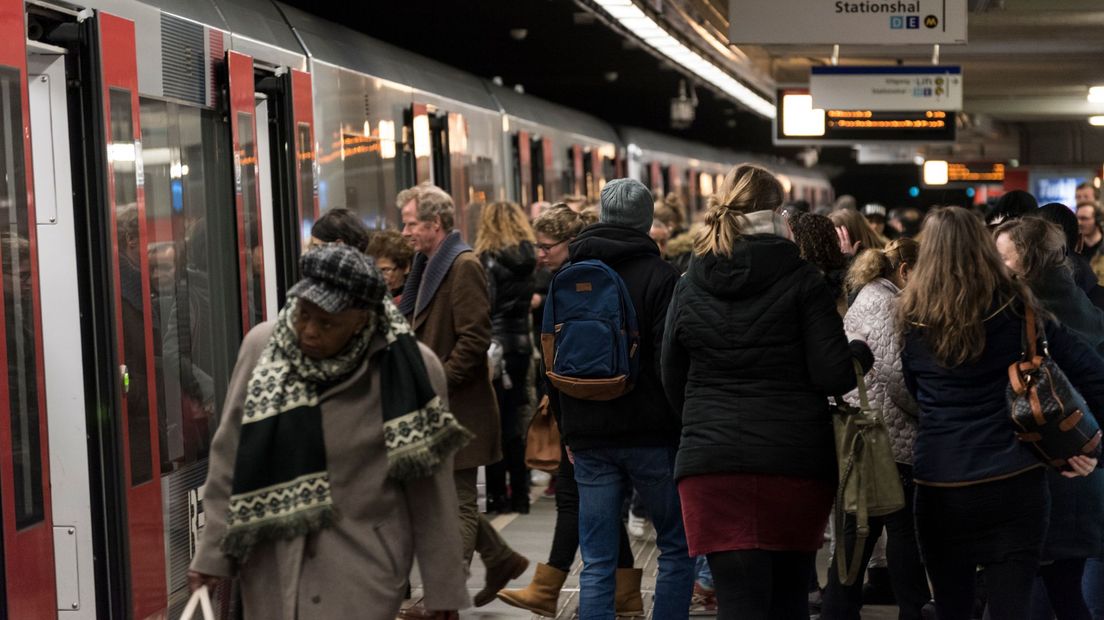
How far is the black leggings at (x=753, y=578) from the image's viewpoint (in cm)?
502

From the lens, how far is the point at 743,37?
34.0 ft

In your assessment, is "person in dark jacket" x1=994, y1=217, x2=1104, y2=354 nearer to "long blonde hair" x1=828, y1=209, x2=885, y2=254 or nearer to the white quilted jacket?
the white quilted jacket

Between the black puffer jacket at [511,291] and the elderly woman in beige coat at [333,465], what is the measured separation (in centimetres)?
507

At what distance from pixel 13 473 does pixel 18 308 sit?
0.48m

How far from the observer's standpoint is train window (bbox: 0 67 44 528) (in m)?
4.78

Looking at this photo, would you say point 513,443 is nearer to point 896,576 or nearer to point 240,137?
point 240,137

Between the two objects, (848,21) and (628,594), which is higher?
(848,21)

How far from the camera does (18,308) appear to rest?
4.83 meters

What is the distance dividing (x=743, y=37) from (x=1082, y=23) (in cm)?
535

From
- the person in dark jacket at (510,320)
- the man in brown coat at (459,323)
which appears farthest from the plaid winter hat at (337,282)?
the person in dark jacket at (510,320)

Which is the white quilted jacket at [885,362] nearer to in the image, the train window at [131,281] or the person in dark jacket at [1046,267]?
the person in dark jacket at [1046,267]

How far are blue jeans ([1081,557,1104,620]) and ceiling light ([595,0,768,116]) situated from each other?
659 cm

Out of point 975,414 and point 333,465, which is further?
point 975,414

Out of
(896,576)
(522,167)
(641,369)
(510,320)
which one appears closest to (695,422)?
(641,369)
